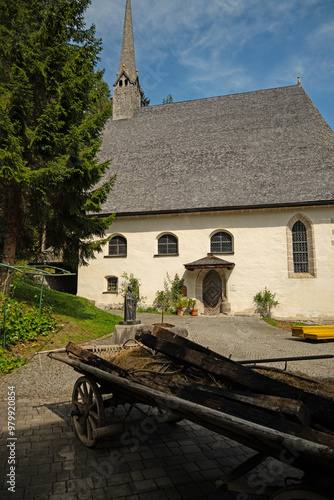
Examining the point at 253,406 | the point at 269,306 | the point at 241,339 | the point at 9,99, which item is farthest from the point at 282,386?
the point at 269,306

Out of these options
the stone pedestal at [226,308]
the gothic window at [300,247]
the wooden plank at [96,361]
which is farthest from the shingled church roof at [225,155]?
the wooden plank at [96,361]

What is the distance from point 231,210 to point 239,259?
2644 mm

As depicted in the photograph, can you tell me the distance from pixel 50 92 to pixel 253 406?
9.80 meters

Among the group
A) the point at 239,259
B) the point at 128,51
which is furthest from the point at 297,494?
the point at 128,51

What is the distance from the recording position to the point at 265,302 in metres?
16.2

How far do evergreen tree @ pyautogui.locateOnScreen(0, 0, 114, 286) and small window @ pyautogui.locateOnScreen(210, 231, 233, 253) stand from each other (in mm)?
8790

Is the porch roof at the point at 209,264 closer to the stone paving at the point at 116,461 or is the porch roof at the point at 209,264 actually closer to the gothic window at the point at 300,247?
the gothic window at the point at 300,247

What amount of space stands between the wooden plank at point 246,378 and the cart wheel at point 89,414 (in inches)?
30.7

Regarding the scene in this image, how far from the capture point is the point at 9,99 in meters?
8.52

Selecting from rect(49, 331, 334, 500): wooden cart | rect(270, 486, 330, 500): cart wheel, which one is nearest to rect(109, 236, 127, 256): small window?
rect(49, 331, 334, 500): wooden cart

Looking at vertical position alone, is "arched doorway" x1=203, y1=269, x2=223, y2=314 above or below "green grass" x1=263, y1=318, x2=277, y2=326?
above

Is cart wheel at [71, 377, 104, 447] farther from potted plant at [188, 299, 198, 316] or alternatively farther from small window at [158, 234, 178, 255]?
small window at [158, 234, 178, 255]

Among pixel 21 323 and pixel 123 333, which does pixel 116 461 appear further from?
pixel 21 323

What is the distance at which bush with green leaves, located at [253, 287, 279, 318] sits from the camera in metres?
16.2
